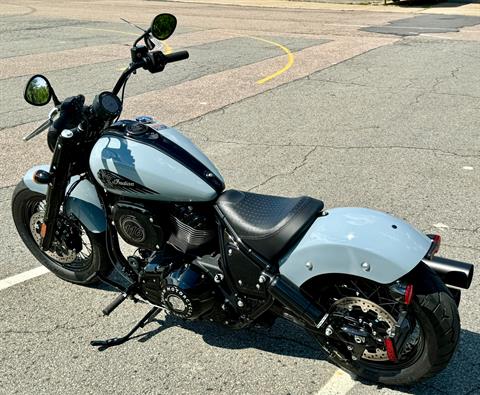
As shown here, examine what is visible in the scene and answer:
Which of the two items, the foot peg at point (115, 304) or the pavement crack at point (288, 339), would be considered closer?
the pavement crack at point (288, 339)

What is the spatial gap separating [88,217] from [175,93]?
6.24 m

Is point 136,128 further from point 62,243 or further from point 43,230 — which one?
point 62,243

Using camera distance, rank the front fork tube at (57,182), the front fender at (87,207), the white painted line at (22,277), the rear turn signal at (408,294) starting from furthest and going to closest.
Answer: the white painted line at (22,277), the front fender at (87,207), the front fork tube at (57,182), the rear turn signal at (408,294)

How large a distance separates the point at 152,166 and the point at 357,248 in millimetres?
1165

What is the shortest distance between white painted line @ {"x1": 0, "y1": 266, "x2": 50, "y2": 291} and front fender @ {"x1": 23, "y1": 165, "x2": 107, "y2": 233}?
785 millimetres

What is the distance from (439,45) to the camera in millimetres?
14359

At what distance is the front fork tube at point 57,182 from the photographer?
3.61 meters

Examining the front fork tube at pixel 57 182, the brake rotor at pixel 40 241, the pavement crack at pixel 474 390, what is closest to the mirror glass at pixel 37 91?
the front fork tube at pixel 57 182

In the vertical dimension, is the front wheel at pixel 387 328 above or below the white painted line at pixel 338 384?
above

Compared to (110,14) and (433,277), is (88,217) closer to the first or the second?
(433,277)

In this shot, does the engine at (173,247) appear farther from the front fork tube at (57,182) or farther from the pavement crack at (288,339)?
the pavement crack at (288,339)

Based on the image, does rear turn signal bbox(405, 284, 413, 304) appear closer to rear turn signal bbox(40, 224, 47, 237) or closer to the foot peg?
the foot peg

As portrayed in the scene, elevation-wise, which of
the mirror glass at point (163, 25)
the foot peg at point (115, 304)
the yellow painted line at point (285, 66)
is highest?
the mirror glass at point (163, 25)

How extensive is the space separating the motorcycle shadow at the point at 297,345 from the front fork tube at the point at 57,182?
0.89m
